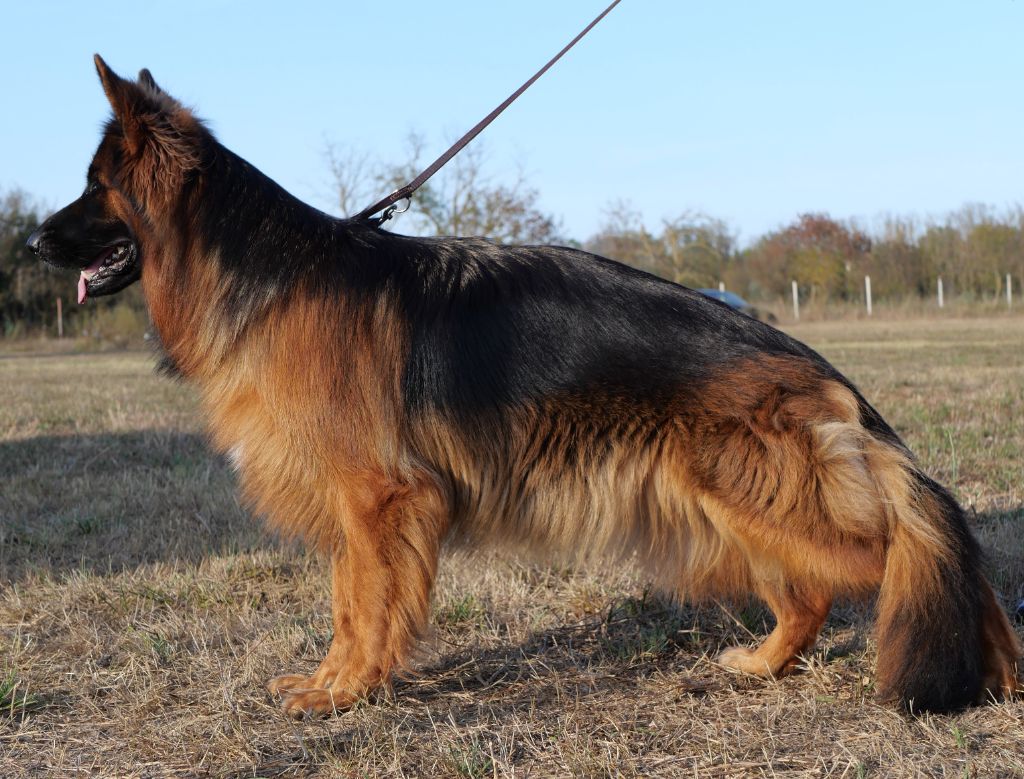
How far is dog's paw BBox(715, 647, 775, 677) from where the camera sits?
11.5 feet

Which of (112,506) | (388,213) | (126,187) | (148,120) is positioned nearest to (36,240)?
(126,187)

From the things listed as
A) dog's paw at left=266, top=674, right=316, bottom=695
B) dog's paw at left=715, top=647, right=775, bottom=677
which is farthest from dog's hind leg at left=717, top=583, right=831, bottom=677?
dog's paw at left=266, top=674, right=316, bottom=695

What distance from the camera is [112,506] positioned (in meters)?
6.02

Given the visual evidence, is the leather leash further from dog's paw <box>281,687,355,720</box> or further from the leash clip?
dog's paw <box>281,687,355,720</box>

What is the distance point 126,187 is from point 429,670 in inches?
82.8

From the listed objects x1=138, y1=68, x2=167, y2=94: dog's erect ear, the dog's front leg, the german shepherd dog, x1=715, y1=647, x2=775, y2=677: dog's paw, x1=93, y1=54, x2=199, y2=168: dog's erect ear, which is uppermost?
x1=138, y1=68, x2=167, y2=94: dog's erect ear

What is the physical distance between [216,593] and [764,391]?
2.68 m

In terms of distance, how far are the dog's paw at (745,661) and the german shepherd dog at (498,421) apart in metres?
0.01

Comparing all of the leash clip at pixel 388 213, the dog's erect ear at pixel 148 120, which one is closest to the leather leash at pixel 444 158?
the leash clip at pixel 388 213

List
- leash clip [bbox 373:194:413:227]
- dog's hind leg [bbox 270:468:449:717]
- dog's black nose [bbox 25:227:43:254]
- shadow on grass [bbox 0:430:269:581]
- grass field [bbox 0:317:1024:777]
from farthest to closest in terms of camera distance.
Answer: shadow on grass [bbox 0:430:269:581]
leash clip [bbox 373:194:413:227]
dog's black nose [bbox 25:227:43:254]
dog's hind leg [bbox 270:468:449:717]
grass field [bbox 0:317:1024:777]

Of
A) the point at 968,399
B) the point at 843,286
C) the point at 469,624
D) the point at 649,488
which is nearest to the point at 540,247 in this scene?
the point at 649,488

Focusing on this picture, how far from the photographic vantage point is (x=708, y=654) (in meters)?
3.77

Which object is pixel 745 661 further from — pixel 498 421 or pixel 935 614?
pixel 498 421

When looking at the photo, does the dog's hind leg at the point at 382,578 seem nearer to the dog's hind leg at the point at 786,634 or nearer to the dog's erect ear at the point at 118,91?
the dog's hind leg at the point at 786,634
